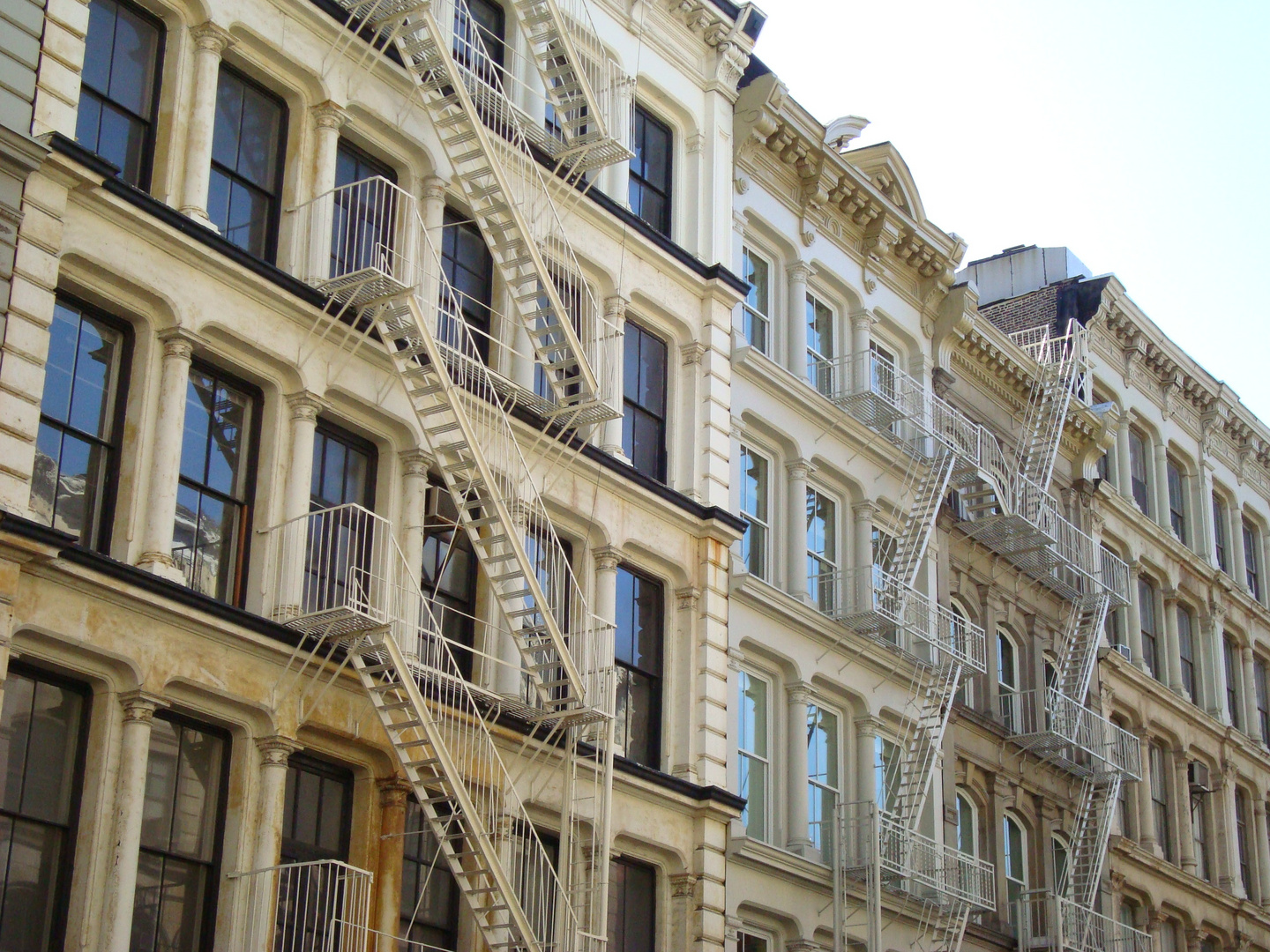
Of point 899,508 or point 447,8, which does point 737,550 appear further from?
point 447,8

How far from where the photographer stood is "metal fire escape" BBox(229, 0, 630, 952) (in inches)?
746

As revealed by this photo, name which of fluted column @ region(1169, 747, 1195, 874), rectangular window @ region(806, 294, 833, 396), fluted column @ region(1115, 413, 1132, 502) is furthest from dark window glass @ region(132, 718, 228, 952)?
fluted column @ region(1115, 413, 1132, 502)

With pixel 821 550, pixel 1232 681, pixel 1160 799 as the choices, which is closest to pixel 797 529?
pixel 821 550

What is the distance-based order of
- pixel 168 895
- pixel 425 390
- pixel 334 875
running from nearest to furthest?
1. pixel 168 895
2. pixel 334 875
3. pixel 425 390

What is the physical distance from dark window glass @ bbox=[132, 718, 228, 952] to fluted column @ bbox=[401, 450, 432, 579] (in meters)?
3.42

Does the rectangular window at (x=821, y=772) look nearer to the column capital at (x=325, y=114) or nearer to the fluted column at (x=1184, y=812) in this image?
the column capital at (x=325, y=114)

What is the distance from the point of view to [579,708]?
2100 cm

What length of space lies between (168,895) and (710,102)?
15.6 metres

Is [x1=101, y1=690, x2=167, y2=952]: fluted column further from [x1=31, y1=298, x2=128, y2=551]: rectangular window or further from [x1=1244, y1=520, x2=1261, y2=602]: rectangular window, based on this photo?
[x1=1244, y1=520, x2=1261, y2=602]: rectangular window

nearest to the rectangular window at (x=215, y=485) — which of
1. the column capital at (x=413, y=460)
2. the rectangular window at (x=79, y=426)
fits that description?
the rectangular window at (x=79, y=426)

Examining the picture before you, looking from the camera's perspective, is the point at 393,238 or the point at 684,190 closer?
the point at 393,238

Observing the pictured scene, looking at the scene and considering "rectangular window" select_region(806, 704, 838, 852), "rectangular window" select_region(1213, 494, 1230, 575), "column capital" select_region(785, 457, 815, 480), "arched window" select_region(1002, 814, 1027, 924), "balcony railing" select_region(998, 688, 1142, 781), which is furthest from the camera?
"rectangular window" select_region(1213, 494, 1230, 575)

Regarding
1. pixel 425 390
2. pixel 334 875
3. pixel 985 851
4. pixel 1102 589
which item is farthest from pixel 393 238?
pixel 1102 589

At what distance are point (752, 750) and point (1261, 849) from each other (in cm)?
2070
